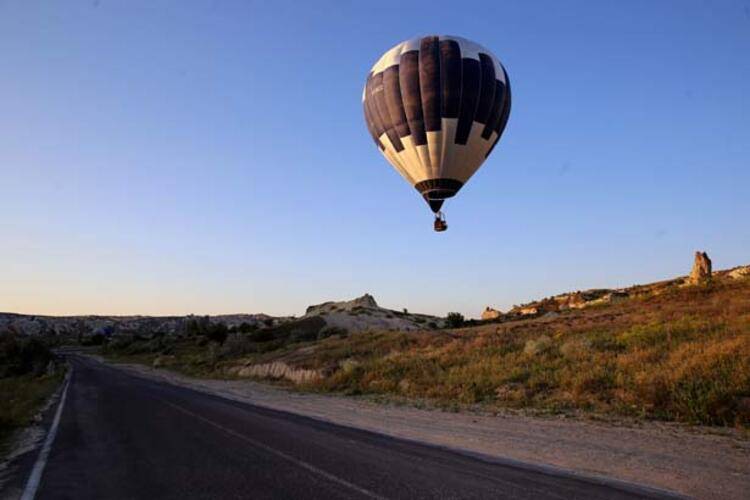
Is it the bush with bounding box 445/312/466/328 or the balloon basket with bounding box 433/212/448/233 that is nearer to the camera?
the balloon basket with bounding box 433/212/448/233

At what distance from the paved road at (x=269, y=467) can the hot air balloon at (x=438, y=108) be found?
18.4m

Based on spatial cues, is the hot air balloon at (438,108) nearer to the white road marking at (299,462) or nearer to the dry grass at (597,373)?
the dry grass at (597,373)

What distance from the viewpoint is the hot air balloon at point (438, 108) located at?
1128 inches

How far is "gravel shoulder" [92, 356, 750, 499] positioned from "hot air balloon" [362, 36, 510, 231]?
54.6ft

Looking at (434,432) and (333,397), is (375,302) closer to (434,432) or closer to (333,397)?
(333,397)

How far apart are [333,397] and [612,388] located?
414 inches

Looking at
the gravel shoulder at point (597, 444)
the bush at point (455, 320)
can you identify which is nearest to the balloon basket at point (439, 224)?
the gravel shoulder at point (597, 444)

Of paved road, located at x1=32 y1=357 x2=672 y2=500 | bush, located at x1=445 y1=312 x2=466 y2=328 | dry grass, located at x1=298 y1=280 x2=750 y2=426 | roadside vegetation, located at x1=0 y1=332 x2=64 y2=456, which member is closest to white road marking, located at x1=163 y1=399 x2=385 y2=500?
paved road, located at x1=32 y1=357 x2=672 y2=500

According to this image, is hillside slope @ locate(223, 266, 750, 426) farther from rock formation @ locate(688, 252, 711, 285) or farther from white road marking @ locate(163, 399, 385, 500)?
rock formation @ locate(688, 252, 711, 285)

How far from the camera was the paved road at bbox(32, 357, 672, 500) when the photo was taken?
7.14m

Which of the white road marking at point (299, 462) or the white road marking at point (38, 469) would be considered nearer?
the white road marking at point (299, 462)

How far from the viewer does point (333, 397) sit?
2230cm

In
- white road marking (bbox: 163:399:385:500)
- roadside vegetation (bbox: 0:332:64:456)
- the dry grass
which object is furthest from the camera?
roadside vegetation (bbox: 0:332:64:456)

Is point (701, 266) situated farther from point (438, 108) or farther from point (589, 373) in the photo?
point (589, 373)
